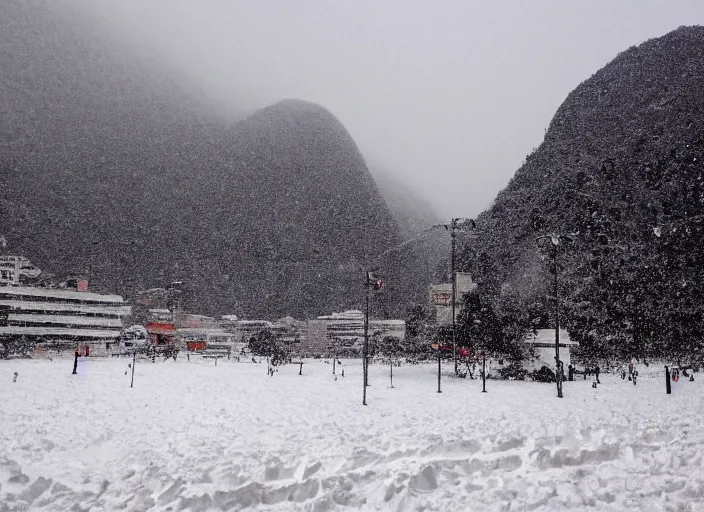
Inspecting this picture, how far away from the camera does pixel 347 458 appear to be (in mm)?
8961

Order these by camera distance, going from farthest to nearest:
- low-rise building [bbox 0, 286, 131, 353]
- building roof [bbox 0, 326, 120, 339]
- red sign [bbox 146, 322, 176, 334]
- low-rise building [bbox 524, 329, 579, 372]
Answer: red sign [bbox 146, 322, 176, 334] → low-rise building [bbox 0, 286, 131, 353] → building roof [bbox 0, 326, 120, 339] → low-rise building [bbox 524, 329, 579, 372]

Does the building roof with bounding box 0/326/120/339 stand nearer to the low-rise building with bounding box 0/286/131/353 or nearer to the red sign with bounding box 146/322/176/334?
the low-rise building with bounding box 0/286/131/353

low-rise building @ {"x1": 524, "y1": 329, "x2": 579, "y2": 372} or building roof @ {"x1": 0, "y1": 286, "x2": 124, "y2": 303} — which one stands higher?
building roof @ {"x1": 0, "y1": 286, "x2": 124, "y2": 303}

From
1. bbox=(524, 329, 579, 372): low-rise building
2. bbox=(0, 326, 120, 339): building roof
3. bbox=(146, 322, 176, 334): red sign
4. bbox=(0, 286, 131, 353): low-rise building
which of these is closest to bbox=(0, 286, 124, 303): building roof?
bbox=(0, 286, 131, 353): low-rise building

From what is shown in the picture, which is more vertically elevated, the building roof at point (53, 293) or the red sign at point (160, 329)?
the building roof at point (53, 293)

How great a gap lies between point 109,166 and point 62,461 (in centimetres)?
20777

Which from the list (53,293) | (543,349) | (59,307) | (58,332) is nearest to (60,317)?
(59,307)

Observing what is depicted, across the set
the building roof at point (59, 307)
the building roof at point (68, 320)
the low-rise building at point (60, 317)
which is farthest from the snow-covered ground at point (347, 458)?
the building roof at point (59, 307)

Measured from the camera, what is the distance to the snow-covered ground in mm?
7070

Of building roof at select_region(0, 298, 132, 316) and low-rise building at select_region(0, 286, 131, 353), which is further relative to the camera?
building roof at select_region(0, 298, 132, 316)

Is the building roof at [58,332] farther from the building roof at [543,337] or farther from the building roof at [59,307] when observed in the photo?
the building roof at [543,337]

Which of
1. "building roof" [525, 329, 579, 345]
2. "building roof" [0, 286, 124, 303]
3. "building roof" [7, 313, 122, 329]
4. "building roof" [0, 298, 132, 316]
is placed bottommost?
"building roof" [7, 313, 122, 329]

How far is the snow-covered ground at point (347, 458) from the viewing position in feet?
23.2

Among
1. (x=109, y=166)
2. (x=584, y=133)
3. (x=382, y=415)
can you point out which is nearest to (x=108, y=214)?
(x=109, y=166)
